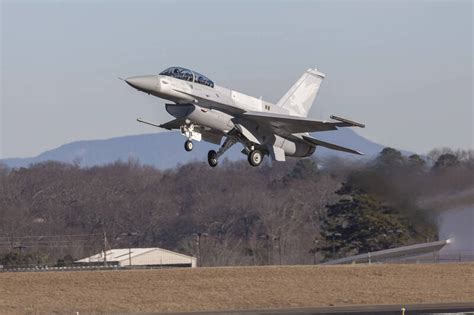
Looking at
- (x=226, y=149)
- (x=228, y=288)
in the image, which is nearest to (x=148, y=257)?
(x=228, y=288)

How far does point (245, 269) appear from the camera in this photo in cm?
5016

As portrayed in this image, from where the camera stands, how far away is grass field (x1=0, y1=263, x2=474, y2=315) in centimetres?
4322

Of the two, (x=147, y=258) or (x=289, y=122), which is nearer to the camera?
(x=289, y=122)

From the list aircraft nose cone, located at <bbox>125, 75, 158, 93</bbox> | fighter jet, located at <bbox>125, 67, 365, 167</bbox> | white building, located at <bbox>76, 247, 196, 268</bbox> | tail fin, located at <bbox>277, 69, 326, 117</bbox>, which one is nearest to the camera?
aircraft nose cone, located at <bbox>125, 75, 158, 93</bbox>

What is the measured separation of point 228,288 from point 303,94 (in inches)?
356

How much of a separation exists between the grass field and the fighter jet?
235 inches

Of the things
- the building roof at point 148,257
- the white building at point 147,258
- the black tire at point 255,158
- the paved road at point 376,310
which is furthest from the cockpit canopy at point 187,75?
the building roof at point 148,257

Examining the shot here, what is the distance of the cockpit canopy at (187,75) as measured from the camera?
39.8 metres

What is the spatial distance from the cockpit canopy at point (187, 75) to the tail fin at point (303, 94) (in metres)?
5.95

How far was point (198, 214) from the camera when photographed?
117 m

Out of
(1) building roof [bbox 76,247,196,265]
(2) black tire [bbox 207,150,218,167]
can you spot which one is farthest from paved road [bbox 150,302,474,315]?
(1) building roof [bbox 76,247,196,265]

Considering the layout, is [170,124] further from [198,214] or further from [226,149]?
[198,214]

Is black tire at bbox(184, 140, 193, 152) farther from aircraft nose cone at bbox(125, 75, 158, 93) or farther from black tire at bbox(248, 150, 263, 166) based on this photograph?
black tire at bbox(248, 150, 263, 166)

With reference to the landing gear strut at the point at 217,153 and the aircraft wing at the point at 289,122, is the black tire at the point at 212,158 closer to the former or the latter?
the landing gear strut at the point at 217,153
